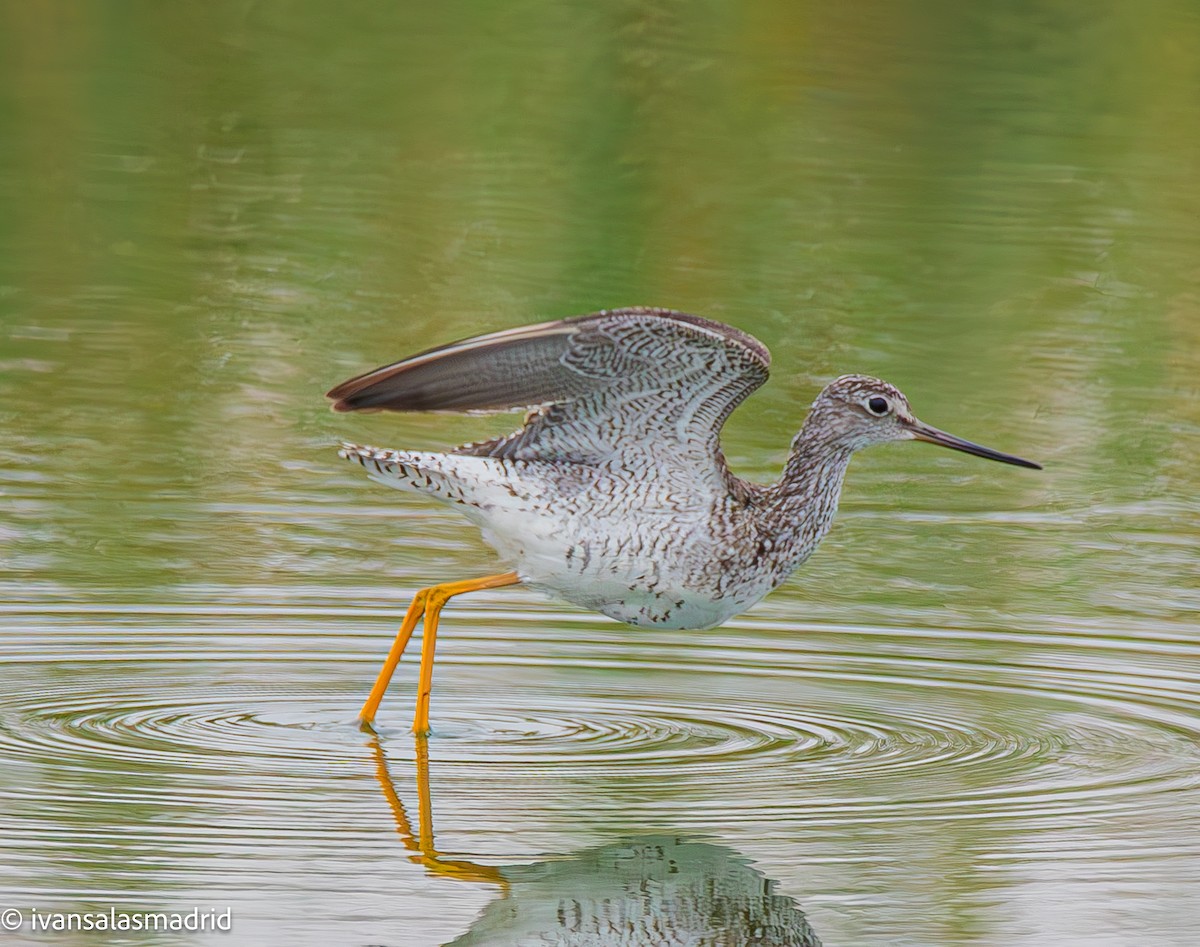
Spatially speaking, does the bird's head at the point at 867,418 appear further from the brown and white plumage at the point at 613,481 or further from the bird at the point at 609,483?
the brown and white plumage at the point at 613,481

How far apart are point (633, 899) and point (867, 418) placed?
3157 mm

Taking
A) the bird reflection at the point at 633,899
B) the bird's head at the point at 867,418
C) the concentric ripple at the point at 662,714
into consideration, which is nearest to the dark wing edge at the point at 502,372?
the bird's head at the point at 867,418

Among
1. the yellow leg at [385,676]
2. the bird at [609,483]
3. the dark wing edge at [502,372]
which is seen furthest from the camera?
the yellow leg at [385,676]

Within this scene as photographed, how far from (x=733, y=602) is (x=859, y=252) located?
9.28m

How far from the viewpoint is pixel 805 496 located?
392 inches

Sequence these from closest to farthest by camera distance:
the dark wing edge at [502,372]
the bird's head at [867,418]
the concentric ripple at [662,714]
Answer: the concentric ripple at [662,714]
the dark wing edge at [502,372]
the bird's head at [867,418]

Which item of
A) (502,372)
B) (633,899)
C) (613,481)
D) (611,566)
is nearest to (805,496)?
(613,481)

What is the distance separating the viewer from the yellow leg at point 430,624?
9531 mm

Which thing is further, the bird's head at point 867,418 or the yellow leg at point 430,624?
the bird's head at point 867,418

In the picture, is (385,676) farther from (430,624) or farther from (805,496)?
(805,496)

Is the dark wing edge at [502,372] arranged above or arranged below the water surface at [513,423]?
above

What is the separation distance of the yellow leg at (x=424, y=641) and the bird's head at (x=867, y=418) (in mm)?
1470

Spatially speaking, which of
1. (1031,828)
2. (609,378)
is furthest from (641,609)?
(1031,828)

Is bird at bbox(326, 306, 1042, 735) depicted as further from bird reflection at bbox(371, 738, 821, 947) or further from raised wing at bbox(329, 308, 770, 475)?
bird reflection at bbox(371, 738, 821, 947)
